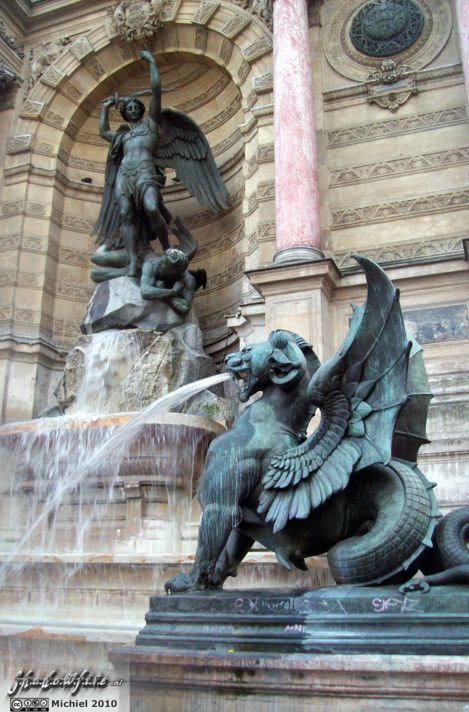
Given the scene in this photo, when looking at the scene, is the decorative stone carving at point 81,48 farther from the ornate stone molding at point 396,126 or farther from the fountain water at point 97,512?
the fountain water at point 97,512

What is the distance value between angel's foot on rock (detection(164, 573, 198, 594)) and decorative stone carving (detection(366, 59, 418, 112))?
810cm

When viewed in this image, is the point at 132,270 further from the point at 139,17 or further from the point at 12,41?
the point at 12,41

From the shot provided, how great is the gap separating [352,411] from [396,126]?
23.9ft

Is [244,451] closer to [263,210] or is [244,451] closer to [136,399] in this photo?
[136,399]

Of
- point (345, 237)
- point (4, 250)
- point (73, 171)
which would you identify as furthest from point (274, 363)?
point (73, 171)

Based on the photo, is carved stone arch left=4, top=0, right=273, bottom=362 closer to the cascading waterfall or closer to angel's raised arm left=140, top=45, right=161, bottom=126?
angel's raised arm left=140, top=45, right=161, bottom=126

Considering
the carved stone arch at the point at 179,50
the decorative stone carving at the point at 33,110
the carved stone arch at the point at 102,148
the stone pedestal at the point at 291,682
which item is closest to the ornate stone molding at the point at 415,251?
the carved stone arch at the point at 102,148

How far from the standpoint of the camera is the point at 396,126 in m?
9.36

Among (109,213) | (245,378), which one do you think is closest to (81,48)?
(109,213)

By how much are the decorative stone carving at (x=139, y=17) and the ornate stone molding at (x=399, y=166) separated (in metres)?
4.58

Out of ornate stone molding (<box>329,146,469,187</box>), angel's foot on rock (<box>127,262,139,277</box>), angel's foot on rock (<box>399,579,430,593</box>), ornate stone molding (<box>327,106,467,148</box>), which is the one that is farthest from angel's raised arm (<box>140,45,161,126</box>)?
angel's foot on rock (<box>399,579,430,593</box>)

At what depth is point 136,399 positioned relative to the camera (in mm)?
7871

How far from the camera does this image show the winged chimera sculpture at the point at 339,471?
2.84 m

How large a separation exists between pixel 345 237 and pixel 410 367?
6.03m
